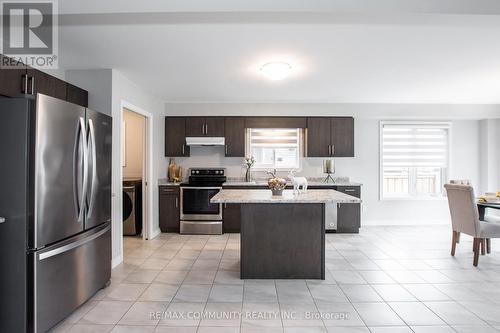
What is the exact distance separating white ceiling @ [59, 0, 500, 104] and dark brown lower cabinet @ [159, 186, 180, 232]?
174 cm

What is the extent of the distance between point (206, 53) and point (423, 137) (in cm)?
487

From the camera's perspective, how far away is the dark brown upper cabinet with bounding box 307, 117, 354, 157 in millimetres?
5543

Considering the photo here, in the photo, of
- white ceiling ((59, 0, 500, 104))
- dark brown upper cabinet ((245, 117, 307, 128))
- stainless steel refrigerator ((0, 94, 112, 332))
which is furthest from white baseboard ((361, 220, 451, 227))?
stainless steel refrigerator ((0, 94, 112, 332))

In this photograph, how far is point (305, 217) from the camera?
3174 millimetres

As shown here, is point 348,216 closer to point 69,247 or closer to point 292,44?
point 292,44

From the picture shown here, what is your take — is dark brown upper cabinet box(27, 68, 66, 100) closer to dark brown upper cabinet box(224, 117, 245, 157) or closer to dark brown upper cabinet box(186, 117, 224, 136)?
dark brown upper cabinet box(186, 117, 224, 136)

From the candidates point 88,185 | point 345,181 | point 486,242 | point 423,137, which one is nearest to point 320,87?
point 345,181

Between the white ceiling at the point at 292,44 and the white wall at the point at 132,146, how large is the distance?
116 centimetres

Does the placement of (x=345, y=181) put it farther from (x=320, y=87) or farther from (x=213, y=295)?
(x=213, y=295)

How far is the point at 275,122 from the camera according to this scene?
18.3 ft

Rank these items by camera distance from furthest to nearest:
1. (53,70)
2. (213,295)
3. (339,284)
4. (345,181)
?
(345,181) → (53,70) → (339,284) → (213,295)

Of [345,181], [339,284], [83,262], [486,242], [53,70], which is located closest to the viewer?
[83,262]

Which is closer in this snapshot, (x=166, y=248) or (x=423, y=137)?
(x=166, y=248)

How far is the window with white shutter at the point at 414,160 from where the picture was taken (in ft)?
19.3
